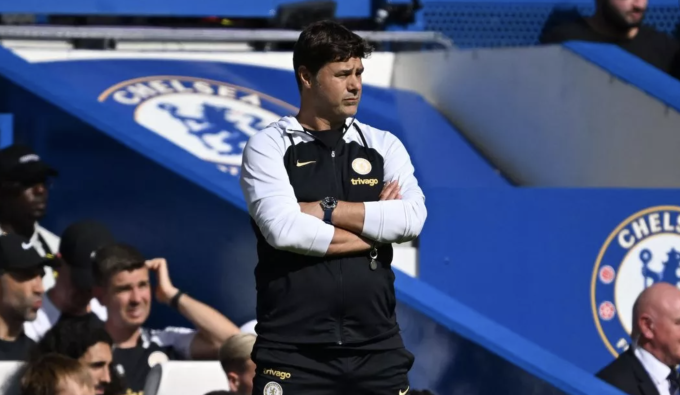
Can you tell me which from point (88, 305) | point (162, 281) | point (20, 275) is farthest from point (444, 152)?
point (20, 275)

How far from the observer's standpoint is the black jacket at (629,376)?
17.7 feet

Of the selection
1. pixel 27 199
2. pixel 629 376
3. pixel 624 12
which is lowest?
pixel 629 376

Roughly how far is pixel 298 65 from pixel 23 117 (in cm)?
258

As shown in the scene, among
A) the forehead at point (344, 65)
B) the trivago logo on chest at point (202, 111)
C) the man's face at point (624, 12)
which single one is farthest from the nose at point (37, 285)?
the man's face at point (624, 12)

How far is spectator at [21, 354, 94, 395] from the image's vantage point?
14.1 feet

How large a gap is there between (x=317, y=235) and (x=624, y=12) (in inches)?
201

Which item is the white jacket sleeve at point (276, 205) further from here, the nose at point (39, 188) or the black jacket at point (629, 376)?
the black jacket at point (629, 376)

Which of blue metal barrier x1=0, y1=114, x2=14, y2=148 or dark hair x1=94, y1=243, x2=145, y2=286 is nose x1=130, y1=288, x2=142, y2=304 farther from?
blue metal barrier x1=0, y1=114, x2=14, y2=148

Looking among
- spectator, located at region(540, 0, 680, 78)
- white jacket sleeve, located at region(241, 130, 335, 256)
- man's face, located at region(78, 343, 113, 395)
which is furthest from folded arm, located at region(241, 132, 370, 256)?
spectator, located at region(540, 0, 680, 78)

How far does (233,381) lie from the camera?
15.0 feet

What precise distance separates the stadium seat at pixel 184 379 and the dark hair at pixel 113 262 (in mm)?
444

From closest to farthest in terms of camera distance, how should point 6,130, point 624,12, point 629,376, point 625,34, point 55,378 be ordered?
point 55,378, point 629,376, point 6,130, point 624,12, point 625,34

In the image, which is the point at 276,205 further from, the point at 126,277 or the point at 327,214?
the point at 126,277

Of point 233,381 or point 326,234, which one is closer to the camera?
point 326,234
